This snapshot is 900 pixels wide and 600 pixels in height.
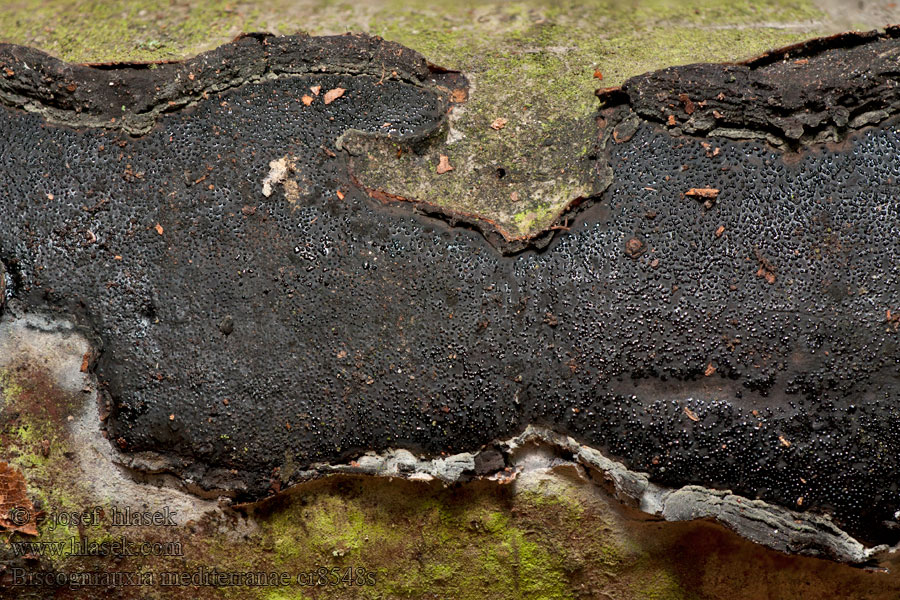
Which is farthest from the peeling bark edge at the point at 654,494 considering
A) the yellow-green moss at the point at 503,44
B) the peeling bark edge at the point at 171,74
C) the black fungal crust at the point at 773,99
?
the peeling bark edge at the point at 171,74

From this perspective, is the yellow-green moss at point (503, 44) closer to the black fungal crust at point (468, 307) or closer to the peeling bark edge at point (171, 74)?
the black fungal crust at point (468, 307)

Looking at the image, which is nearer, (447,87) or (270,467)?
(270,467)

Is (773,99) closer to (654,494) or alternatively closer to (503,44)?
(503,44)

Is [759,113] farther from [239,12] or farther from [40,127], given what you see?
[40,127]

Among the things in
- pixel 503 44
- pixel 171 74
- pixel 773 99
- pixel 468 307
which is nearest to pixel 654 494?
pixel 468 307

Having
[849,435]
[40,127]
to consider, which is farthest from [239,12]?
[849,435]

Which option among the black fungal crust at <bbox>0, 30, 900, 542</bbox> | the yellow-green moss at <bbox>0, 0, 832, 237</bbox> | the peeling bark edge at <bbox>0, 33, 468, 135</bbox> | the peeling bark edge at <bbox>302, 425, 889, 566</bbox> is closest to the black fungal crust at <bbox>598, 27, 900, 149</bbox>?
the black fungal crust at <bbox>0, 30, 900, 542</bbox>
